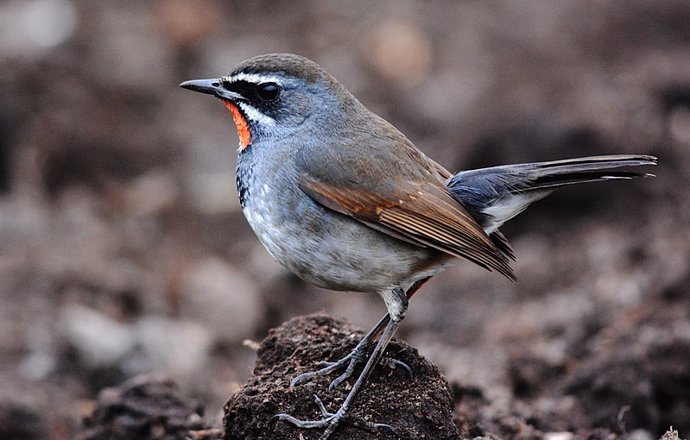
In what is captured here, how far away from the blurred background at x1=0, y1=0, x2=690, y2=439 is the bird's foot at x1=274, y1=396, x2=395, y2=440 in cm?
151

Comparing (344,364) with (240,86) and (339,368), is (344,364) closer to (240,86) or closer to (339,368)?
(339,368)

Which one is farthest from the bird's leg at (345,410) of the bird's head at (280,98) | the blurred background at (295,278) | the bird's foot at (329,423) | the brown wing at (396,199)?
the bird's head at (280,98)

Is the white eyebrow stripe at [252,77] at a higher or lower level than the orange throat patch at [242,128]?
higher

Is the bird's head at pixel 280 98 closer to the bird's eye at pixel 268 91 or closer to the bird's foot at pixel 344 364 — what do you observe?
the bird's eye at pixel 268 91

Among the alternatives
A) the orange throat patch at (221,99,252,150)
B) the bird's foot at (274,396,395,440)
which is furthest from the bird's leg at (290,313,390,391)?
the orange throat patch at (221,99,252,150)

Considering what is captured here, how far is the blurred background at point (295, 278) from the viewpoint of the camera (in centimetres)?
865

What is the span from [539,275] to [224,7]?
6.96 meters

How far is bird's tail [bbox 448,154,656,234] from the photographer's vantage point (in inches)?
253

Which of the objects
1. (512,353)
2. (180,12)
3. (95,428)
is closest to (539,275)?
(512,353)

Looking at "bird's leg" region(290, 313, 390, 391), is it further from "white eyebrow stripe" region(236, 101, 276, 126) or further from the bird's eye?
the bird's eye

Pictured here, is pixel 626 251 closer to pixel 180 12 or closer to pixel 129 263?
pixel 129 263

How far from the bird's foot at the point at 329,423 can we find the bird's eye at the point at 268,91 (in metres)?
1.92

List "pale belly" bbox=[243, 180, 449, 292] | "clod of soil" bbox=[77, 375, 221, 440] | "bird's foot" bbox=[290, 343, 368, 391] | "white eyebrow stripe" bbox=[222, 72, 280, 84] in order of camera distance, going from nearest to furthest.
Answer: "bird's foot" bbox=[290, 343, 368, 391]
"pale belly" bbox=[243, 180, 449, 292]
"white eyebrow stripe" bbox=[222, 72, 280, 84]
"clod of soil" bbox=[77, 375, 221, 440]

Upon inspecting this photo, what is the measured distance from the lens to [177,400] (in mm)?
7012
